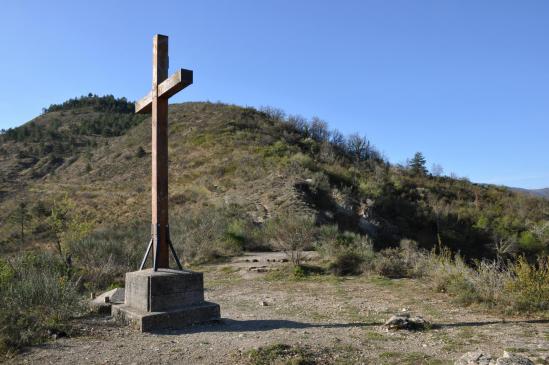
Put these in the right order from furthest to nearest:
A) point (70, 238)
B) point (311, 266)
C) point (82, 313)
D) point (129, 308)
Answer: point (70, 238) → point (311, 266) → point (82, 313) → point (129, 308)

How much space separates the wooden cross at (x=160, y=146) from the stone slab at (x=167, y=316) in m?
0.61

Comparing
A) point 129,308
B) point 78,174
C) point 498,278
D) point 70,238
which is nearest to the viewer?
point 129,308

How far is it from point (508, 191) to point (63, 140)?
4398 centimetres

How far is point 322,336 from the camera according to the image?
5.04m

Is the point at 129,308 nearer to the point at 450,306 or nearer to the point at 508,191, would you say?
the point at 450,306

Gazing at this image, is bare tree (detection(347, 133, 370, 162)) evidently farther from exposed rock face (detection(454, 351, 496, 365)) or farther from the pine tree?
exposed rock face (detection(454, 351, 496, 365))

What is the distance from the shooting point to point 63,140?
4959 centimetres

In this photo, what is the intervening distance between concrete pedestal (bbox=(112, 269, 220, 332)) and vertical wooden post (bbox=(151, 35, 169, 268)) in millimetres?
355

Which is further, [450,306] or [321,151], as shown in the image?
[321,151]

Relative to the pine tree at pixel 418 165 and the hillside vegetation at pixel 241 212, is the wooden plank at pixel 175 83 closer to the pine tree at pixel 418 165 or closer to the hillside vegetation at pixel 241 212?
the hillside vegetation at pixel 241 212

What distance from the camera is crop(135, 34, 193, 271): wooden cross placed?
5978 millimetres

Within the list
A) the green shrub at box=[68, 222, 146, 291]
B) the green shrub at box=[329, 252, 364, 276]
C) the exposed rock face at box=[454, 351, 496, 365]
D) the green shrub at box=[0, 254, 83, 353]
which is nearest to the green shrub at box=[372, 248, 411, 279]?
the green shrub at box=[329, 252, 364, 276]

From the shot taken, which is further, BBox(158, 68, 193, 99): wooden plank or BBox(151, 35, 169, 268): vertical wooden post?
BBox(151, 35, 169, 268): vertical wooden post

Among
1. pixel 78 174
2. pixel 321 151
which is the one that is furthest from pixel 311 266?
pixel 78 174
